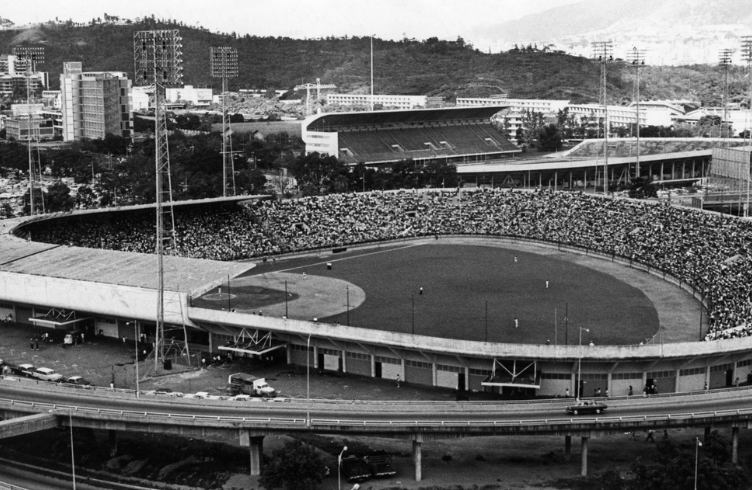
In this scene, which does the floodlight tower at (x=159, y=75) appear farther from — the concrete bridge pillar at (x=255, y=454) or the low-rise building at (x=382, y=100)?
the low-rise building at (x=382, y=100)

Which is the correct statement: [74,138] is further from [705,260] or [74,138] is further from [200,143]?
[705,260]

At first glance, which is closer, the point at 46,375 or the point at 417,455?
the point at 417,455

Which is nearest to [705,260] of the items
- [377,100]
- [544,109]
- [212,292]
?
[212,292]

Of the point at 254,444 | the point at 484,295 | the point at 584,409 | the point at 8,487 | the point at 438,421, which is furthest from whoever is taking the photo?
the point at 484,295

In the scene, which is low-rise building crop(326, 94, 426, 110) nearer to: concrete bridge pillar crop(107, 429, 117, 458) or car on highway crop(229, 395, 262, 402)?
car on highway crop(229, 395, 262, 402)

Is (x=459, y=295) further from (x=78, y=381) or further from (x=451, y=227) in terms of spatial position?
(x=78, y=381)

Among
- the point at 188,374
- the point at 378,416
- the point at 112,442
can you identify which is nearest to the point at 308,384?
the point at 378,416
